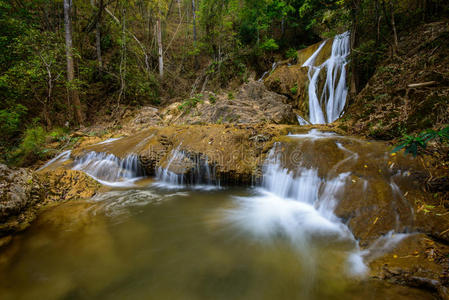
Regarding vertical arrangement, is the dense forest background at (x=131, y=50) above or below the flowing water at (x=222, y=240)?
above

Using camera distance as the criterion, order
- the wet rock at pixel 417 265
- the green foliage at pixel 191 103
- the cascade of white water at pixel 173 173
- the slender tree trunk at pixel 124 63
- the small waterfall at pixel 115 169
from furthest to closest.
Result: the slender tree trunk at pixel 124 63, the green foliage at pixel 191 103, the small waterfall at pixel 115 169, the cascade of white water at pixel 173 173, the wet rock at pixel 417 265

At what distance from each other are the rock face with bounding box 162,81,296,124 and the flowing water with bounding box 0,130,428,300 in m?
2.76

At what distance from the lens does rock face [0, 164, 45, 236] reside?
275cm

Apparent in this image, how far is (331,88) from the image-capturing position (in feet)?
27.3

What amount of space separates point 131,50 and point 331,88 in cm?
1185

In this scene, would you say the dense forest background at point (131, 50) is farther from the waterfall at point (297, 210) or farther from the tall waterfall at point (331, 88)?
the waterfall at point (297, 210)

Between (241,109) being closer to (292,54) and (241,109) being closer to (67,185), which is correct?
(67,185)

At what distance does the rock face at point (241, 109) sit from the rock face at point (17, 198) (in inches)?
208

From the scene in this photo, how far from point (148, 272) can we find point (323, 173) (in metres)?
3.31

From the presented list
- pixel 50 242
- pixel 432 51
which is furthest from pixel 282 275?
pixel 432 51

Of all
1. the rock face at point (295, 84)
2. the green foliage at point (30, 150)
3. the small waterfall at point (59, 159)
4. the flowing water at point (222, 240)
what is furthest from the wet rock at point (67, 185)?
the rock face at point (295, 84)

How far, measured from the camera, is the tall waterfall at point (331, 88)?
25.9 ft

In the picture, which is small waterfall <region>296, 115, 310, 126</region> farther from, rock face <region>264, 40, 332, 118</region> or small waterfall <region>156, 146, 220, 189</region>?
small waterfall <region>156, 146, 220, 189</region>

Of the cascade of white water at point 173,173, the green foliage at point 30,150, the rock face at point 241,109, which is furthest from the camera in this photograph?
the rock face at point 241,109
